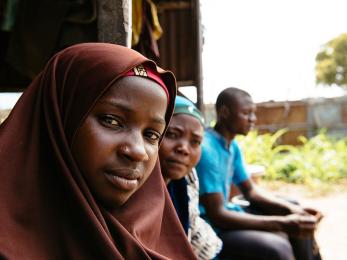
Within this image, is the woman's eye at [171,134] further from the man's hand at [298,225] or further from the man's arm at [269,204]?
the man's arm at [269,204]

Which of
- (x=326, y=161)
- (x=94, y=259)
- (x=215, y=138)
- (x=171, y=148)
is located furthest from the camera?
(x=326, y=161)

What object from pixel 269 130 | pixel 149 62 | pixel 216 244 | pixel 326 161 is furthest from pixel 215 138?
pixel 269 130

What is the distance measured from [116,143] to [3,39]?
1970 mm

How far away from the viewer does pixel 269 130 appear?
38.6 feet

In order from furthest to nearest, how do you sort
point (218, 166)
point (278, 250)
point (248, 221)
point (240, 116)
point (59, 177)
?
point (240, 116)
point (218, 166)
point (248, 221)
point (278, 250)
point (59, 177)

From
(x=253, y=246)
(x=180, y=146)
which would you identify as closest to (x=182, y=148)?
(x=180, y=146)

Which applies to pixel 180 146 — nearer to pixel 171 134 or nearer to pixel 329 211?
pixel 171 134

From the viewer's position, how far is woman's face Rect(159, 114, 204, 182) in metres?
1.85

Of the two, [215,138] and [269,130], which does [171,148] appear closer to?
[215,138]

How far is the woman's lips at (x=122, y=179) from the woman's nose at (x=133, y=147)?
0.15 ft

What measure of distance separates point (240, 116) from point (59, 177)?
2216 millimetres

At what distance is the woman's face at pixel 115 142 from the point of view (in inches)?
42.4

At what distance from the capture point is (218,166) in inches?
109

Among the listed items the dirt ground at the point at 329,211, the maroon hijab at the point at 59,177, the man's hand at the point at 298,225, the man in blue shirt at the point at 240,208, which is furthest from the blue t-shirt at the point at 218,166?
the dirt ground at the point at 329,211
